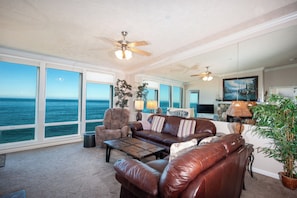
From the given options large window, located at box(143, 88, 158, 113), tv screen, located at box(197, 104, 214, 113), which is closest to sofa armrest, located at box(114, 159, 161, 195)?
tv screen, located at box(197, 104, 214, 113)

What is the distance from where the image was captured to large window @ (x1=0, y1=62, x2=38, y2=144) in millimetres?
3707

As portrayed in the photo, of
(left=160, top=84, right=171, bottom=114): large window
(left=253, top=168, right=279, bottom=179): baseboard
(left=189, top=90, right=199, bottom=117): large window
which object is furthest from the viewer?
(left=160, top=84, right=171, bottom=114): large window

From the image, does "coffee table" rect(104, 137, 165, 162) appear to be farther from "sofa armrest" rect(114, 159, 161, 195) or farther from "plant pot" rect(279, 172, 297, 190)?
"plant pot" rect(279, 172, 297, 190)

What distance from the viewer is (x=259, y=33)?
8.05 ft

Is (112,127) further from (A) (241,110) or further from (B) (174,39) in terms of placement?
(A) (241,110)

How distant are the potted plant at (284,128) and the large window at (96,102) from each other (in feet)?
15.7

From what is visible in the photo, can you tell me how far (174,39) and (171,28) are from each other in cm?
48

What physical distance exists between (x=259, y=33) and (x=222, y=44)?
63cm

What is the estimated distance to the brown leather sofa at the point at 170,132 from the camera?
307 cm

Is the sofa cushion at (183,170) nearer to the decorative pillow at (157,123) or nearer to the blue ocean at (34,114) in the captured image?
the decorative pillow at (157,123)

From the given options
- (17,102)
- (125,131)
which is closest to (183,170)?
(125,131)

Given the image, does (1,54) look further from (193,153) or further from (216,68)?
(216,68)

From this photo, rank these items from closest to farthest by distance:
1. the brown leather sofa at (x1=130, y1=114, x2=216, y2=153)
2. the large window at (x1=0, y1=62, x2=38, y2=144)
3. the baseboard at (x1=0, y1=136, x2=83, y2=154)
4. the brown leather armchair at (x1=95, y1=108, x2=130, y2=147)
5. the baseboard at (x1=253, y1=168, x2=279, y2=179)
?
the baseboard at (x1=253, y1=168, x2=279, y2=179) → the brown leather sofa at (x1=130, y1=114, x2=216, y2=153) → the baseboard at (x1=0, y1=136, x2=83, y2=154) → the large window at (x1=0, y1=62, x2=38, y2=144) → the brown leather armchair at (x1=95, y1=108, x2=130, y2=147)

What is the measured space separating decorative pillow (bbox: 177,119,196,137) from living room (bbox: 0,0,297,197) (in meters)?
0.60
